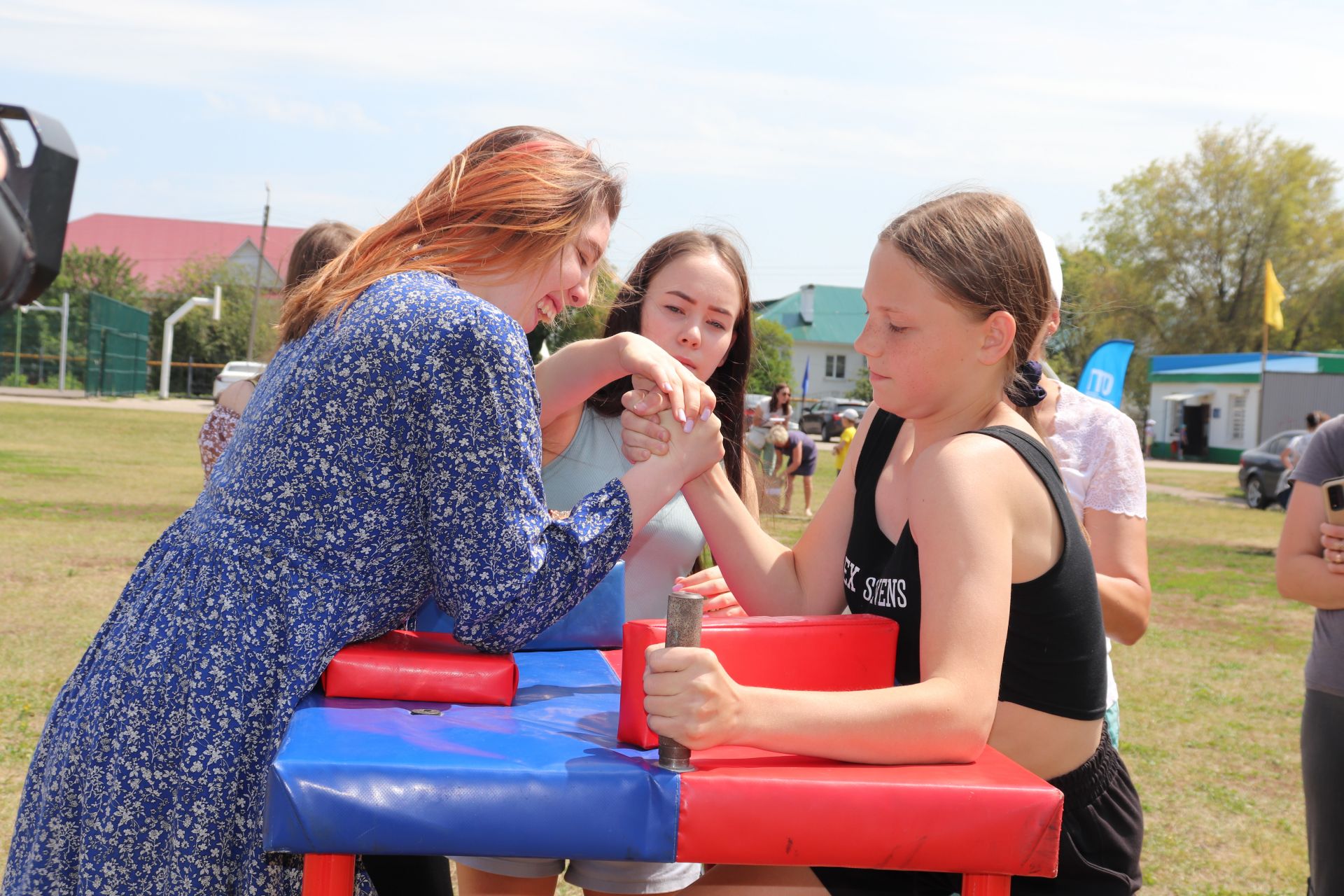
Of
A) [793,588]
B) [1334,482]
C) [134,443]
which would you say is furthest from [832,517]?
[134,443]

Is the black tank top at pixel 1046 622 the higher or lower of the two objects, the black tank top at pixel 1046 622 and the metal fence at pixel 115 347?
the lower

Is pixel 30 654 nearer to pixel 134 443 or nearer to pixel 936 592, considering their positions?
pixel 936 592

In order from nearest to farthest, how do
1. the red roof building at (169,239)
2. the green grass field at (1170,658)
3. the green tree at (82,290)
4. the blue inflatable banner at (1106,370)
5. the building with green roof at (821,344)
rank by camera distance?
the green grass field at (1170,658) < the blue inflatable banner at (1106,370) < the green tree at (82,290) < the red roof building at (169,239) < the building with green roof at (821,344)

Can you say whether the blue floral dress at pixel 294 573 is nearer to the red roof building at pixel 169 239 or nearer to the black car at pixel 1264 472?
the black car at pixel 1264 472

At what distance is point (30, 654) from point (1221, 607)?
31.8 feet

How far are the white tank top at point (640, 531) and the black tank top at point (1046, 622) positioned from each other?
3.44 feet

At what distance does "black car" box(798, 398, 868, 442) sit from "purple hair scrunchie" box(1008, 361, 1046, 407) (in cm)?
3403

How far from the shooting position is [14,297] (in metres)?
0.93

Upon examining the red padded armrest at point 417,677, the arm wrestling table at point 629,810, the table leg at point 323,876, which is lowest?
the table leg at point 323,876

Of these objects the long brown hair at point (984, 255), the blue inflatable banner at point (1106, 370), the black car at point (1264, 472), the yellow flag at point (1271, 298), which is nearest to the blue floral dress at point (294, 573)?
the long brown hair at point (984, 255)

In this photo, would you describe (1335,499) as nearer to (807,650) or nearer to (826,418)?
(807,650)

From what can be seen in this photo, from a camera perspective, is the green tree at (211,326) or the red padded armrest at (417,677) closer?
the red padded armrest at (417,677)

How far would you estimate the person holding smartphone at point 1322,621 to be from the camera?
2668 millimetres

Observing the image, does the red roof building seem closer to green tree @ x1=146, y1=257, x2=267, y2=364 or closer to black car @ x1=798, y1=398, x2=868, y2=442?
green tree @ x1=146, y1=257, x2=267, y2=364
